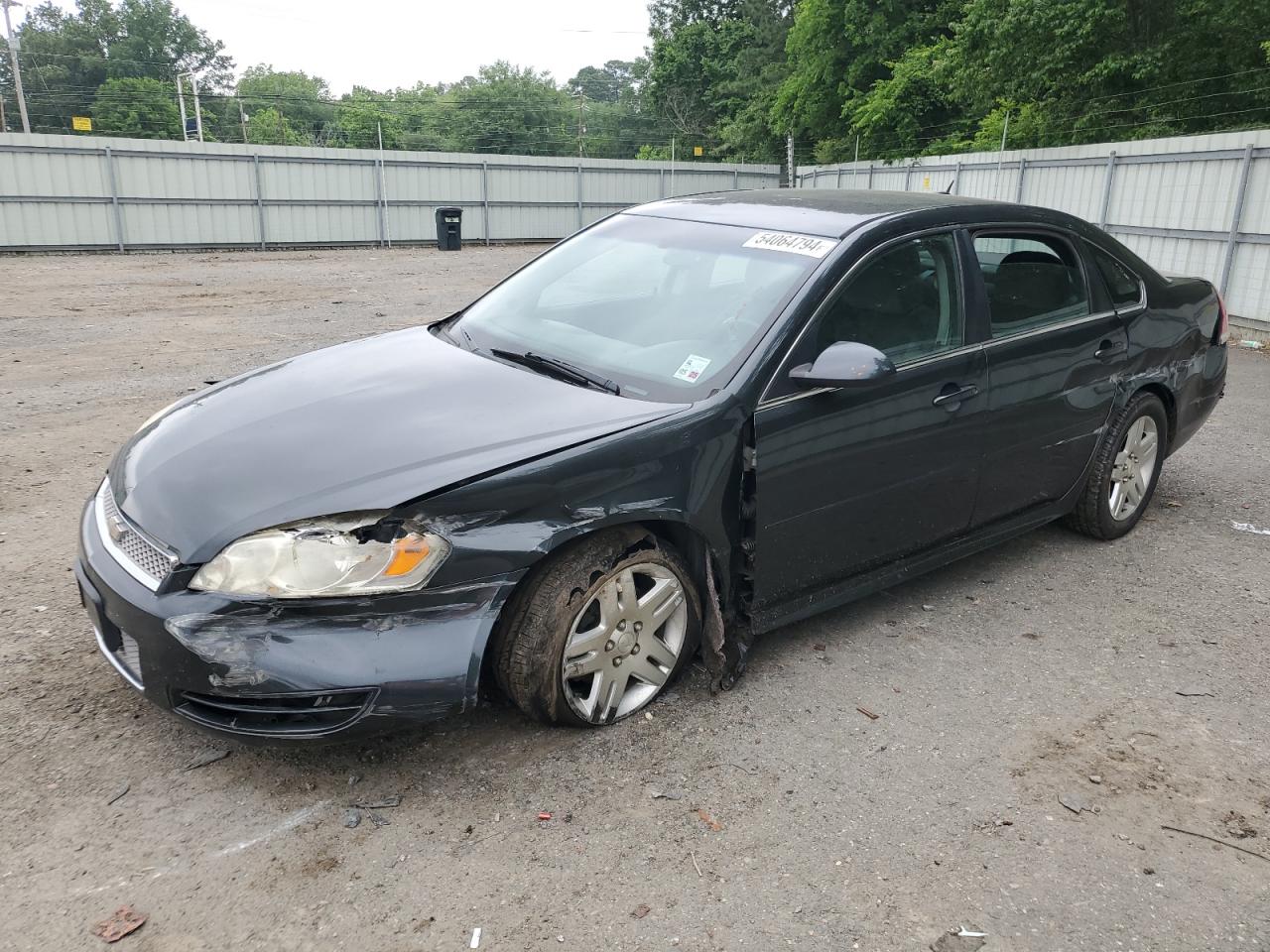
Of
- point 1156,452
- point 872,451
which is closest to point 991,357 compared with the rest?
point 872,451

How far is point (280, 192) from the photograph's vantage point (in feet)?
78.2

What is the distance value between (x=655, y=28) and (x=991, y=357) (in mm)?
61543

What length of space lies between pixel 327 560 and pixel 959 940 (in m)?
1.84

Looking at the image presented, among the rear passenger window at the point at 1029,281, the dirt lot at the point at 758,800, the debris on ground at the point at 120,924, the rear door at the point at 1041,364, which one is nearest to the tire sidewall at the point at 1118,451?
the rear door at the point at 1041,364

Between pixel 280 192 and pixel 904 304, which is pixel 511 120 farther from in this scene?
pixel 904 304

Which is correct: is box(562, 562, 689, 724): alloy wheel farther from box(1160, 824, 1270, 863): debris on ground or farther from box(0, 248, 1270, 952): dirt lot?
box(1160, 824, 1270, 863): debris on ground

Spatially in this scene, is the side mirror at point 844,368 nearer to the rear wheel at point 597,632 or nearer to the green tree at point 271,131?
the rear wheel at point 597,632

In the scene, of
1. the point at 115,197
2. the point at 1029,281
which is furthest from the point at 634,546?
the point at 115,197

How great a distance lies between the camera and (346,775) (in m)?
2.90

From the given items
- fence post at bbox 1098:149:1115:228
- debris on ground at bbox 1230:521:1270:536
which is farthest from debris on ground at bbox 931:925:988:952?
fence post at bbox 1098:149:1115:228

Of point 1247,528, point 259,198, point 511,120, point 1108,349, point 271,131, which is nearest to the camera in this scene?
point 1108,349

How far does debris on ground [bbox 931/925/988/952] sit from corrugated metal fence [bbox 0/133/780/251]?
921 inches

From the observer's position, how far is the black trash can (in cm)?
2473

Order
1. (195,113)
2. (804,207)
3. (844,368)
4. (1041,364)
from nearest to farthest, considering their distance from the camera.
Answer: (844,368)
(804,207)
(1041,364)
(195,113)
